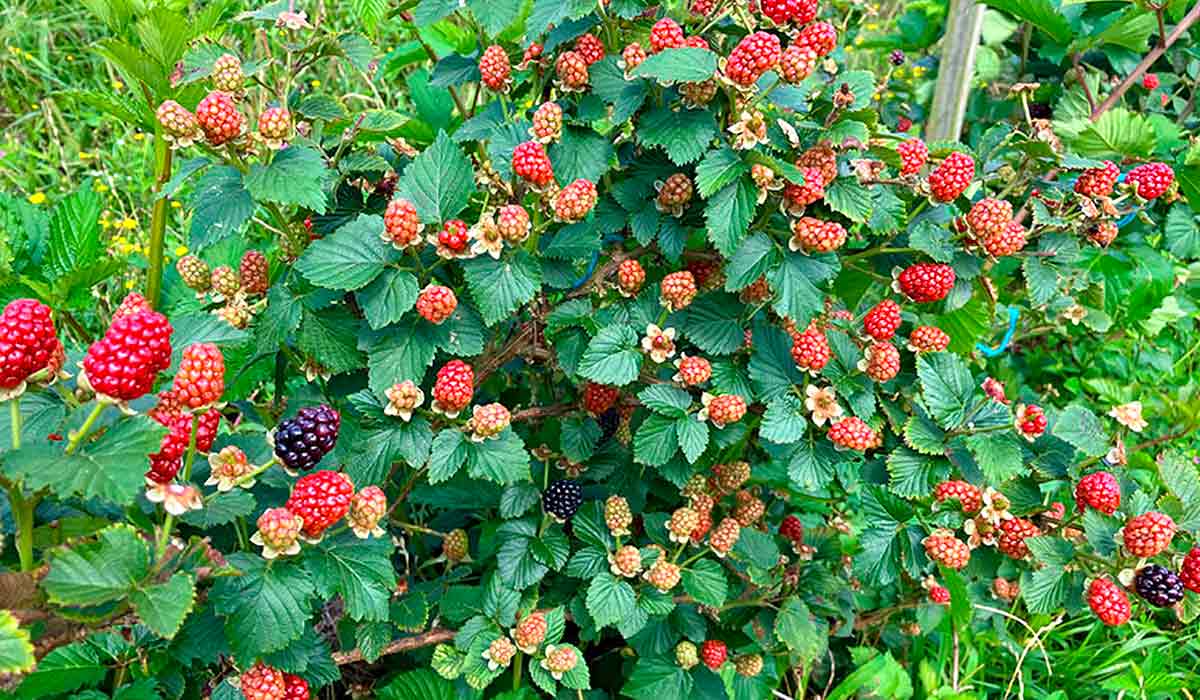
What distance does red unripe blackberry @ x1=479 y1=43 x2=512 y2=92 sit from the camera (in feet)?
4.39

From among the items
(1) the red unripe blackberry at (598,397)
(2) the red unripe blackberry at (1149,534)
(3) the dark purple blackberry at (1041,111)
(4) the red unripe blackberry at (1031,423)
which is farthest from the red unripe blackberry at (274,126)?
(3) the dark purple blackberry at (1041,111)

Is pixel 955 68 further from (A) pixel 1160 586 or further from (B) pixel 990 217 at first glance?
(A) pixel 1160 586

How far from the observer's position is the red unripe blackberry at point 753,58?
1160mm

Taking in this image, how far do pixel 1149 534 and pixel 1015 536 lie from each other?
0.64 ft

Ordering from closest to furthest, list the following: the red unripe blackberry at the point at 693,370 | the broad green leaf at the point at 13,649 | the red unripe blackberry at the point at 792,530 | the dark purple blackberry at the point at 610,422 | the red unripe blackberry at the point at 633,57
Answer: the broad green leaf at the point at 13,649, the red unripe blackberry at the point at 633,57, the red unripe blackberry at the point at 693,370, the dark purple blackberry at the point at 610,422, the red unripe blackberry at the point at 792,530

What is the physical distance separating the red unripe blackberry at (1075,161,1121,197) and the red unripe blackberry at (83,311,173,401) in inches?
55.9

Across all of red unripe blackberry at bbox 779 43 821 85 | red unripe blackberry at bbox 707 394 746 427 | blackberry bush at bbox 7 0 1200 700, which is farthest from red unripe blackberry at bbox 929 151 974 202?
red unripe blackberry at bbox 707 394 746 427

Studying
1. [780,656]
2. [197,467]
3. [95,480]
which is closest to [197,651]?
[197,467]

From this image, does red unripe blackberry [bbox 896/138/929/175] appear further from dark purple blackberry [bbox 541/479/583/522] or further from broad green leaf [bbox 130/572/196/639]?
broad green leaf [bbox 130/572/196/639]

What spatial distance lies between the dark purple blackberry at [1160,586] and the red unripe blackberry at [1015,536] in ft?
0.55

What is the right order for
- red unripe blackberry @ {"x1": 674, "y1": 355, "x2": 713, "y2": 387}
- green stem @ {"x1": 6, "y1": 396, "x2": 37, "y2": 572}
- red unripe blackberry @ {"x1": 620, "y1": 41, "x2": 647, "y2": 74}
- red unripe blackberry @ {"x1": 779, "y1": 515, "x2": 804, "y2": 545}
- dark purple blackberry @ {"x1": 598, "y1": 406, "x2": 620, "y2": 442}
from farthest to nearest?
red unripe blackberry @ {"x1": 779, "y1": 515, "x2": 804, "y2": 545}, dark purple blackberry @ {"x1": 598, "y1": 406, "x2": 620, "y2": 442}, red unripe blackberry @ {"x1": 674, "y1": 355, "x2": 713, "y2": 387}, red unripe blackberry @ {"x1": 620, "y1": 41, "x2": 647, "y2": 74}, green stem @ {"x1": 6, "y1": 396, "x2": 37, "y2": 572}

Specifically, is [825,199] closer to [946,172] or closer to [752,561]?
[946,172]

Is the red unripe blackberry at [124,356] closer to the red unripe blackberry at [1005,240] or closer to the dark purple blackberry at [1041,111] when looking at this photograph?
the red unripe blackberry at [1005,240]

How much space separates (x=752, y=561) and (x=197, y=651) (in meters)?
0.89
